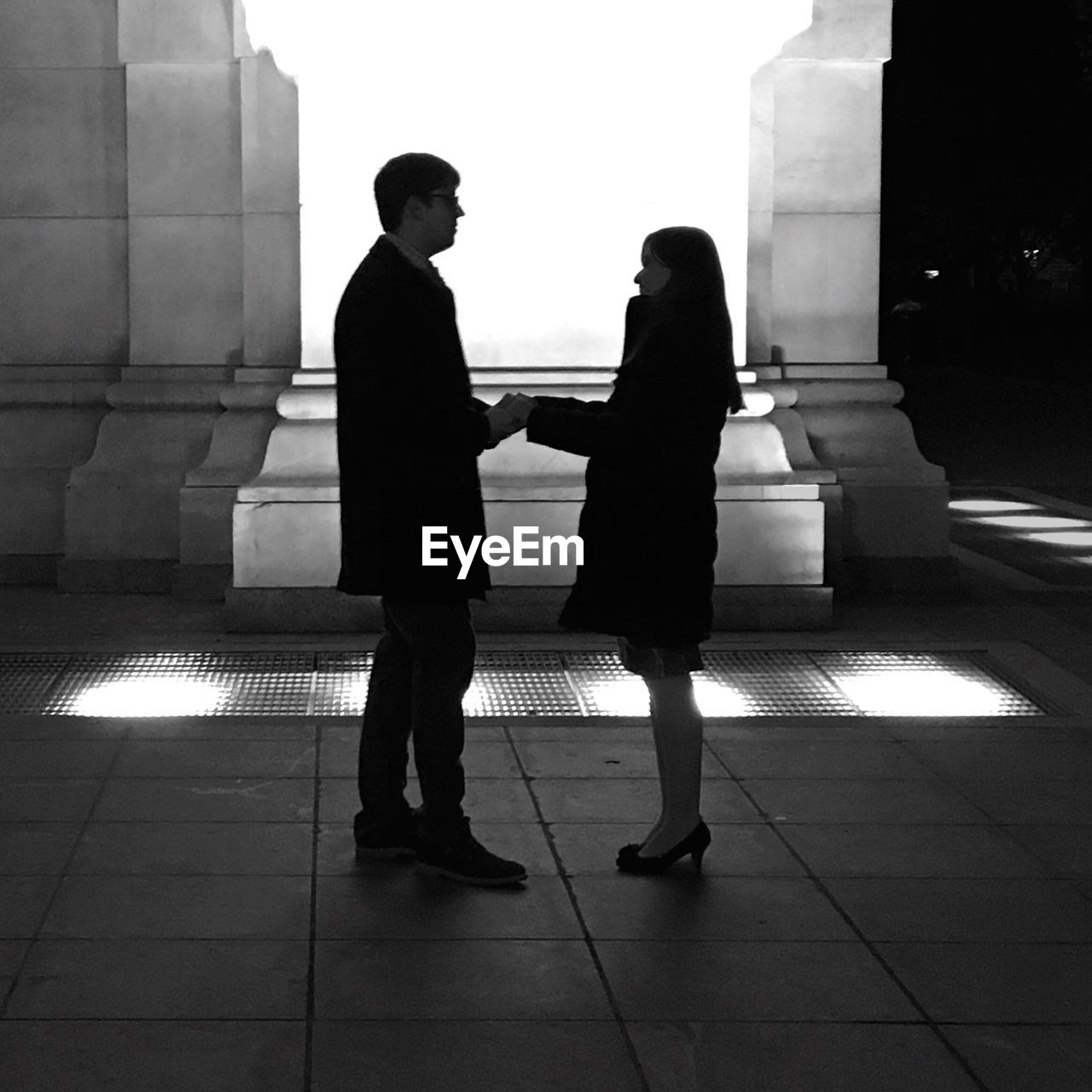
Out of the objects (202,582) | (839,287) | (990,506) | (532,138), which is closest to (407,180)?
(532,138)

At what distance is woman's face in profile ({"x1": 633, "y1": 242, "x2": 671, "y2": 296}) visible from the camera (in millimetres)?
5723

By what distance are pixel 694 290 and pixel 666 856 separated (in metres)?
1.51

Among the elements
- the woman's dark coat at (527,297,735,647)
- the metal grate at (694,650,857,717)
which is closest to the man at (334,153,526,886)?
the woman's dark coat at (527,297,735,647)

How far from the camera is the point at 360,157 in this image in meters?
9.87

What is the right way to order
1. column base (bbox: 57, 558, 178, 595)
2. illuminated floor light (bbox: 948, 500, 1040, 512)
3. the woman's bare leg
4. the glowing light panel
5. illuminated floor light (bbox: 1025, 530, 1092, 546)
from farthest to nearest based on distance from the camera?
illuminated floor light (bbox: 948, 500, 1040, 512), illuminated floor light (bbox: 1025, 530, 1092, 546), column base (bbox: 57, 558, 178, 595), the glowing light panel, the woman's bare leg

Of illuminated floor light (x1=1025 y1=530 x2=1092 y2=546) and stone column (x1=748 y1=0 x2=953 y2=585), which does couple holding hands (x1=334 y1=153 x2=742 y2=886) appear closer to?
stone column (x1=748 y1=0 x2=953 y2=585)

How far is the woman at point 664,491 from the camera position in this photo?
18.7ft

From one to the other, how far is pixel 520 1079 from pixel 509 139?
20.9ft

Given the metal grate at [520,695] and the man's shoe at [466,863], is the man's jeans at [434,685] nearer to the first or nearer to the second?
the man's shoe at [466,863]

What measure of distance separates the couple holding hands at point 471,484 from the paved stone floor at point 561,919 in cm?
26

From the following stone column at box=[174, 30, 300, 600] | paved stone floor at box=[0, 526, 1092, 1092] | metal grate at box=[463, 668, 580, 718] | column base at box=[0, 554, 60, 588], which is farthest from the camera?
column base at box=[0, 554, 60, 588]

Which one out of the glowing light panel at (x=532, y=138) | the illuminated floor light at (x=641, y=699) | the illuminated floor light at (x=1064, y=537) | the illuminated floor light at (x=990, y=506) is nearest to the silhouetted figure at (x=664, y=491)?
the illuminated floor light at (x=641, y=699)

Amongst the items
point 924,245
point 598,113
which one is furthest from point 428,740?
point 924,245

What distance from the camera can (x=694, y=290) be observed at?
568 centimetres
